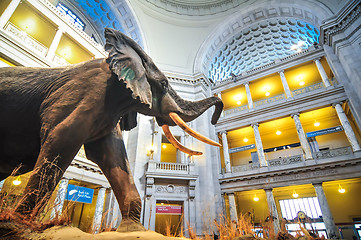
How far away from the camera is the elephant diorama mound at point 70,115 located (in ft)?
5.41

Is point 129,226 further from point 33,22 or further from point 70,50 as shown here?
point 70,50

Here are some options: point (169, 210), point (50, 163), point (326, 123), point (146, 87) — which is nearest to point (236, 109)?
point (326, 123)

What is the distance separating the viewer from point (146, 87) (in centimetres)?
213

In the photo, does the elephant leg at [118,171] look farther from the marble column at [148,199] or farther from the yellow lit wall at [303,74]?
the yellow lit wall at [303,74]

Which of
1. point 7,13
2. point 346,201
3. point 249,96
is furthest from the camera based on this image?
point 249,96

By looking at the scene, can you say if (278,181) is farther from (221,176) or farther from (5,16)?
(5,16)

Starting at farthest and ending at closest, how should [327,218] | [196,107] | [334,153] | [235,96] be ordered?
[235,96], [334,153], [327,218], [196,107]

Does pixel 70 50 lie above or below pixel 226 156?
above

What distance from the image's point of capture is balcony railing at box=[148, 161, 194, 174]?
13.3 meters

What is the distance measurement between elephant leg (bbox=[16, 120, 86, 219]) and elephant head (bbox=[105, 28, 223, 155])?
641mm

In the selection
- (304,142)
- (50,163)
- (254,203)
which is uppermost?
(304,142)

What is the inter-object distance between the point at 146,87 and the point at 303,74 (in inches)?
734

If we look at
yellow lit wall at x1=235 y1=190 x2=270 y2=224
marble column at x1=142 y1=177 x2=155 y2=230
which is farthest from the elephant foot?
yellow lit wall at x1=235 y1=190 x2=270 y2=224

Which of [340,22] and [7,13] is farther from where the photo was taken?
[340,22]
